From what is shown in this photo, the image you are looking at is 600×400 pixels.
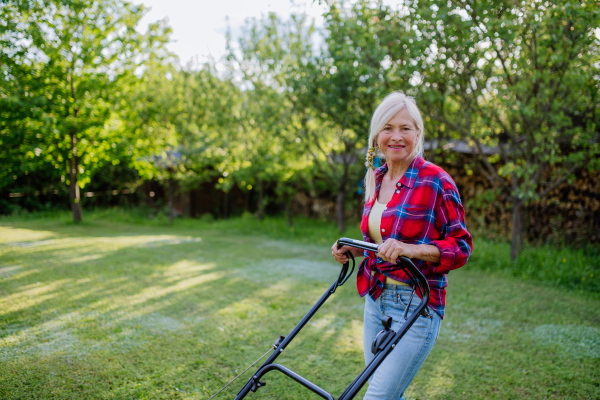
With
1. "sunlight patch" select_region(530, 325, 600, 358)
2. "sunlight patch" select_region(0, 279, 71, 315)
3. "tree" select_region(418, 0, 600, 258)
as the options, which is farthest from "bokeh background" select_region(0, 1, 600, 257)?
"sunlight patch" select_region(0, 279, 71, 315)

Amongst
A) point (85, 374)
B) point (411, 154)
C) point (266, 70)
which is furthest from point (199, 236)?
point (411, 154)

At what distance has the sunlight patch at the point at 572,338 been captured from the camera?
400 cm

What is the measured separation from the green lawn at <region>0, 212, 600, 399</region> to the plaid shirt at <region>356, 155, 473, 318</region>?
1765mm

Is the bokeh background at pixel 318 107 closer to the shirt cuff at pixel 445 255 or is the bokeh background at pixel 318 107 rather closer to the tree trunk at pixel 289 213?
the tree trunk at pixel 289 213

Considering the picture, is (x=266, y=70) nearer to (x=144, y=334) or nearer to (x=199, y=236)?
(x=199, y=236)

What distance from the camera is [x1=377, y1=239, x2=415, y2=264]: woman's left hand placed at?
5.69 feet

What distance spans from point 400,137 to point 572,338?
149 inches

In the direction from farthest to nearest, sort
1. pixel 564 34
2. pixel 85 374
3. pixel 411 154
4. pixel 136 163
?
pixel 136 163
pixel 564 34
pixel 85 374
pixel 411 154

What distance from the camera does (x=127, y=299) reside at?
204 inches

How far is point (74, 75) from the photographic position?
11031 mm

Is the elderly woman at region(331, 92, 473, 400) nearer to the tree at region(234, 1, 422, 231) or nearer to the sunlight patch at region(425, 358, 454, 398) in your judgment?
the sunlight patch at region(425, 358, 454, 398)

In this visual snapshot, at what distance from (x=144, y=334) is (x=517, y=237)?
21.1 feet

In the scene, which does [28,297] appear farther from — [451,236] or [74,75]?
[74,75]

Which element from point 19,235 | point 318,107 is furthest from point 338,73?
point 19,235
